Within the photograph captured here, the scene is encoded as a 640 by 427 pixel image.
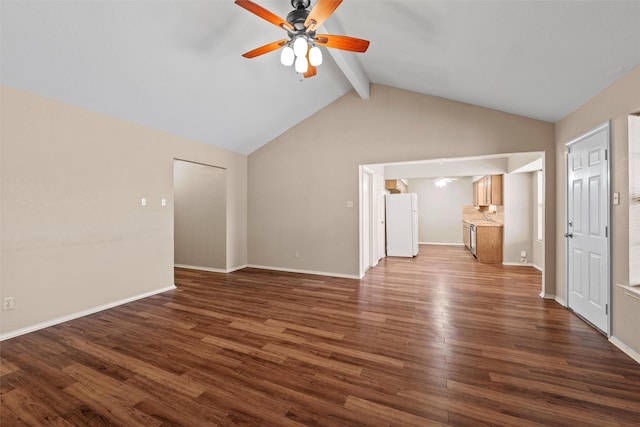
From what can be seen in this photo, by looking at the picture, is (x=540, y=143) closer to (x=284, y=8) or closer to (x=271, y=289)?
(x=284, y=8)

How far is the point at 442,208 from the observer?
9477mm

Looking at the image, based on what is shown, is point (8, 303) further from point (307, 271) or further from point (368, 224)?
point (368, 224)

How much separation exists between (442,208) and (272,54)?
26.4 ft

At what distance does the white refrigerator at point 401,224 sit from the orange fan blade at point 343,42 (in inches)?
202

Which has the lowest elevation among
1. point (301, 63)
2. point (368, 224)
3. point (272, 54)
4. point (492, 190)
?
point (368, 224)

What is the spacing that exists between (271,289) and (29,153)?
128 inches

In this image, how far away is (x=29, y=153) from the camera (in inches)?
109

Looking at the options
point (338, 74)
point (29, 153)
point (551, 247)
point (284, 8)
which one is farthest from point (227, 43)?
point (551, 247)

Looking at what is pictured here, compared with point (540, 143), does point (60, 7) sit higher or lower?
higher

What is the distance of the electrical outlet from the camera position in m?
2.62

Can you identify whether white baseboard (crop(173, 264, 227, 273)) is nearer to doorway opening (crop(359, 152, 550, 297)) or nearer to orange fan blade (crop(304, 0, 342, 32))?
doorway opening (crop(359, 152, 550, 297))

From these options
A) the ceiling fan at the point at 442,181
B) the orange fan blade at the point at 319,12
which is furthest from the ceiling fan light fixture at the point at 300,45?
the ceiling fan at the point at 442,181

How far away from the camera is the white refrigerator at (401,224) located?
22.9 feet

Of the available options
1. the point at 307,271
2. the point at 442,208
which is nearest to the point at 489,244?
the point at 442,208
